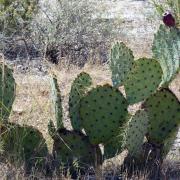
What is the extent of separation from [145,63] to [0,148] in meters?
1.17

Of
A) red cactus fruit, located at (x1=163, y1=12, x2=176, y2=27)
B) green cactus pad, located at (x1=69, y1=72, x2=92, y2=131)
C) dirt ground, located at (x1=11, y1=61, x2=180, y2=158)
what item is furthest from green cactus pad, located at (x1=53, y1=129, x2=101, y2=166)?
red cactus fruit, located at (x1=163, y1=12, x2=176, y2=27)

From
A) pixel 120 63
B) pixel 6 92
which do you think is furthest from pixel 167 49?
pixel 6 92

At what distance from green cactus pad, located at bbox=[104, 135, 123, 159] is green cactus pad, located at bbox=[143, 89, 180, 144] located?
0.80 ft

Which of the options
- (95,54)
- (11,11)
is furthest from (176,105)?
(11,11)

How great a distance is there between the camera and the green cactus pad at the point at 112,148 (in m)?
4.34

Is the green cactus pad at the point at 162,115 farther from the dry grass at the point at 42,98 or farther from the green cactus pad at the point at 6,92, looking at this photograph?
the green cactus pad at the point at 6,92

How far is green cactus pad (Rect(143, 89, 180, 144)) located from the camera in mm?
4320

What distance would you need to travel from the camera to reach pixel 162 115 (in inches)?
173

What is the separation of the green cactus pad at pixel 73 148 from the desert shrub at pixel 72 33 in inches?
120

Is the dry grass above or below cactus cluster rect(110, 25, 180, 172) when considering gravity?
below

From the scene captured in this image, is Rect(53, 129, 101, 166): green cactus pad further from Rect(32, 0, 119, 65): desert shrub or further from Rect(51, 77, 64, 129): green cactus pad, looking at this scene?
Rect(32, 0, 119, 65): desert shrub

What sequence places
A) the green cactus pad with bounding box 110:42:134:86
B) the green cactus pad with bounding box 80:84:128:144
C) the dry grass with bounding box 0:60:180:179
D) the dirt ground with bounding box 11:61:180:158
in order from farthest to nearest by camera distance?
the dirt ground with bounding box 11:61:180:158
the dry grass with bounding box 0:60:180:179
the green cactus pad with bounding box 110:42:134:86
the green cactus pad with bounding box 80:84:128:144

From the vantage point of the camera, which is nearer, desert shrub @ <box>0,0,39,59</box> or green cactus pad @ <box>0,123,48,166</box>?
green cactus pad @ <box>0,123,48,166</box>

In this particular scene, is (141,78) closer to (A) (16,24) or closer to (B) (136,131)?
(B) (136,131)
